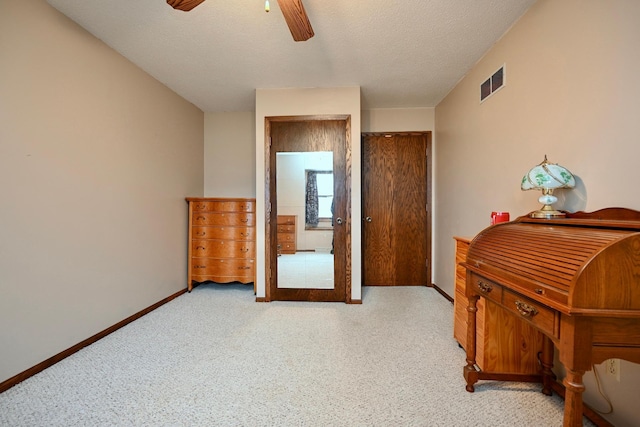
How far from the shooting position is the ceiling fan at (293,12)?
1468mm

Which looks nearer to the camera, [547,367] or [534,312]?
[534,312]

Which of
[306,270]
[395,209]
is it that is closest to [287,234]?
[306,270]

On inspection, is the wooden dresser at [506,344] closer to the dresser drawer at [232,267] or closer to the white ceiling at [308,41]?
the white ceiling at [308,41]

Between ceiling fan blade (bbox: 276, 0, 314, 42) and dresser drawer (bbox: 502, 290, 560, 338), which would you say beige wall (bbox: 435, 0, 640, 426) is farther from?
ceiling fan blade (bbox: 276, 0, 314, 42)

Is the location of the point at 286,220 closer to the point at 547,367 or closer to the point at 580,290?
the point at 547,367

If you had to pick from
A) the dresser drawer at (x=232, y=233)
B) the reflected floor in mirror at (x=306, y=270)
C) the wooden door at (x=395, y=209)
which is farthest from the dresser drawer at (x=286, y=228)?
the wooden door at (x=395, y=209)

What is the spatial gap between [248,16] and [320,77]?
1.06 metres

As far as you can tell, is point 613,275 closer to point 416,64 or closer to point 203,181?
point 416,64

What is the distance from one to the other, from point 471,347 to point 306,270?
1.90 meters

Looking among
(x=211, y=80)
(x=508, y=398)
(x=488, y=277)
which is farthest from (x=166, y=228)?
(x=508, y=398)

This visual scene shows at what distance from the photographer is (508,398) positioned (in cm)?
154

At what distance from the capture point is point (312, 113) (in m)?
3.14

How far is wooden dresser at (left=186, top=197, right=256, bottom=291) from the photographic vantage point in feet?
11.3

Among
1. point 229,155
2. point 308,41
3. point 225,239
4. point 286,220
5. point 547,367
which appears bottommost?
point 547,367
